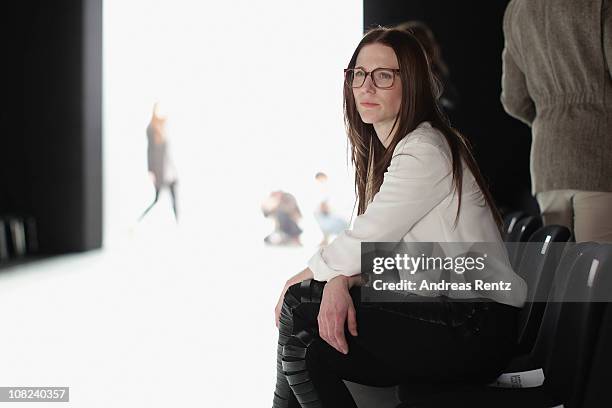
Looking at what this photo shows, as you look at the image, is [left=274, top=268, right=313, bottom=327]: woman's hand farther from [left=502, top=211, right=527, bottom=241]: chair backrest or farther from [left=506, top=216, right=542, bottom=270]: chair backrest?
[left=502, top=211, right=527, bottom=241]: chair backrest

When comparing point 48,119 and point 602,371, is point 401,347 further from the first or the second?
point 48,119

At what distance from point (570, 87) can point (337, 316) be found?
1368mm

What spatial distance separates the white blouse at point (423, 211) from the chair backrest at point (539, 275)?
0.20 m

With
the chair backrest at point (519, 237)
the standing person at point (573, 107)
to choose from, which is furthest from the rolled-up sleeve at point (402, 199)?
the standing person at point (573, 107)

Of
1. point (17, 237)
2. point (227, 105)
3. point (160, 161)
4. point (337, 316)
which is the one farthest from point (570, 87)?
point (160, 161)

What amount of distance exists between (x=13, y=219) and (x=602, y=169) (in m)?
6.26

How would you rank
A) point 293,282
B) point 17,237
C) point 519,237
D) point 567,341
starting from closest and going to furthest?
point 567,341
point 293,282
point 519,237
point 17,237

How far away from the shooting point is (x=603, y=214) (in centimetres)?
230

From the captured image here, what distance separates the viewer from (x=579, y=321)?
1.26m

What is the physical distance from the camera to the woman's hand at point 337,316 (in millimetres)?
1370

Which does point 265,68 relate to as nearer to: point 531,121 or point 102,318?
point 102,318

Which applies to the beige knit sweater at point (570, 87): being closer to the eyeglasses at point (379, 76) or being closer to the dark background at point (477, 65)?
the eyeglasses at point (379, 76)

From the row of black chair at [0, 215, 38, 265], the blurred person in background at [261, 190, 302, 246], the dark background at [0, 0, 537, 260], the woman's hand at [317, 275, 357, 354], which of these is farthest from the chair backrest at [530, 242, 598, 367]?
the blurred person in background at [261, 190, 302, 246]

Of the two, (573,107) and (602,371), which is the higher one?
(573,107)
